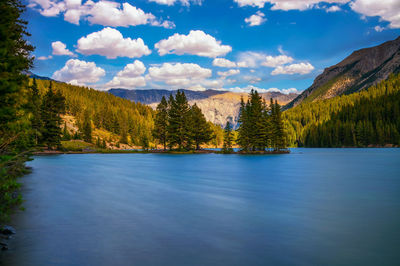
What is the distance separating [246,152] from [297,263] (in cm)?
7312

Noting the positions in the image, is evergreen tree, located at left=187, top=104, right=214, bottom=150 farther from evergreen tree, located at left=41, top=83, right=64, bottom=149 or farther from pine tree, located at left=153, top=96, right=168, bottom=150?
evergreen tree, located at left=41, top=83, right=64, bottom=149

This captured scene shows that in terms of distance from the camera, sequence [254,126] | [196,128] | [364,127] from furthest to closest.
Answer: [364,127], [196,128], [254,126]

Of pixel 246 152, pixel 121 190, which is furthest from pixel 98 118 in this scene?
pixel 121 190

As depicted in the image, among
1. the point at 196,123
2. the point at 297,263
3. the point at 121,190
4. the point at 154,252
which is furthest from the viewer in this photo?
the point at 196,123

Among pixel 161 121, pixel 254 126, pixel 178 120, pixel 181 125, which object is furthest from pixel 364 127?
pixel 161 121

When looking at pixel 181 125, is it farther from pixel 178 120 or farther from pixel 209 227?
pixel 209 227

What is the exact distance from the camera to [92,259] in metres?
9.15

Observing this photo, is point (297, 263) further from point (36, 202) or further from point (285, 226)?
point (36, 202)

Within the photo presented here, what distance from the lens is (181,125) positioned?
82125 mm

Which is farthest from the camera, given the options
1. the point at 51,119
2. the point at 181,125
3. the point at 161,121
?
the point at 161,121

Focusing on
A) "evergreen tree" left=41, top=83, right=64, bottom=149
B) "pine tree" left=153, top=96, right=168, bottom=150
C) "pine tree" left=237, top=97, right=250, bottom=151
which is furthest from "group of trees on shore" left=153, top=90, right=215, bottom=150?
"evergreen tree" left=41, top=83, right=64, bottom=149

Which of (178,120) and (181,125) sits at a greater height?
(178,120)

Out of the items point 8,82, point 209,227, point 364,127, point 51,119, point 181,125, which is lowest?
point 209,227

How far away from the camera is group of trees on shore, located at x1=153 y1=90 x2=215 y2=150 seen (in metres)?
82.9
